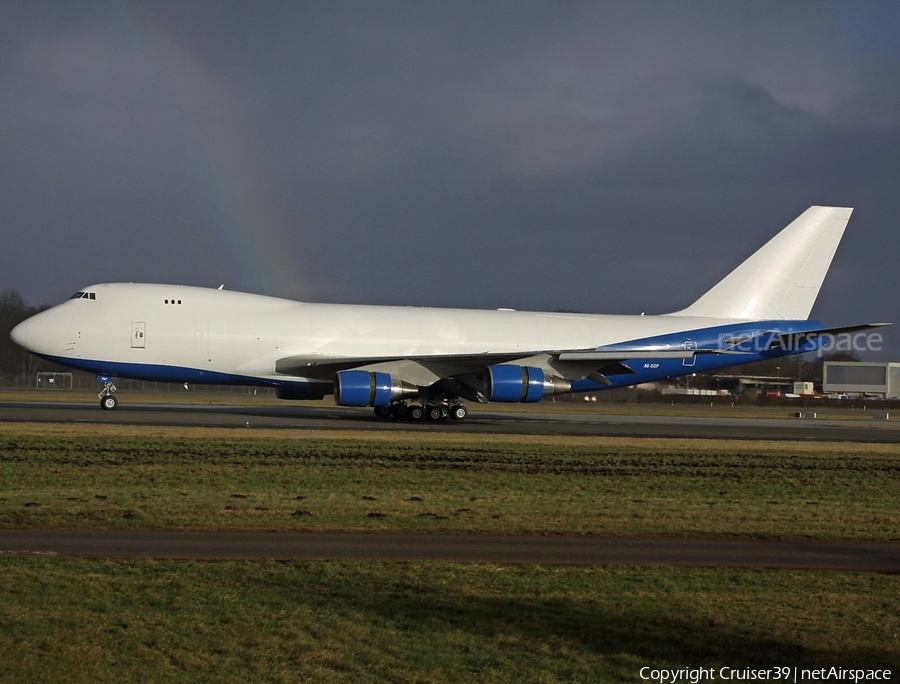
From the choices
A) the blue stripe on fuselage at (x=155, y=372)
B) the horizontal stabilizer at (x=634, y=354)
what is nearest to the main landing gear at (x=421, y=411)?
the horizontal stabilizer at (x=634, y=354)

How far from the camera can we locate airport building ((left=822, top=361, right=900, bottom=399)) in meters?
96.7

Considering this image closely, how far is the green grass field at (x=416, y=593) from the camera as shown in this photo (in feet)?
22.0

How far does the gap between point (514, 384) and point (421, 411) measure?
3.86 m

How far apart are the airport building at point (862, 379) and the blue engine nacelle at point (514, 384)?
75.3m

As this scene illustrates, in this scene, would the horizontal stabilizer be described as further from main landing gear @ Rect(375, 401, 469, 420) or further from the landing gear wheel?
main landing gear @ Rect(375, 401, 469, 420)

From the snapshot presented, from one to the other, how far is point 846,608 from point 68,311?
2918cm

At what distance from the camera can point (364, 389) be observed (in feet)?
104

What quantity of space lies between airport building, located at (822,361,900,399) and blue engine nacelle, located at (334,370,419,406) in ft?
259

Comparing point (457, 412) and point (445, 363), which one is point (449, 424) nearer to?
point (457, 412)

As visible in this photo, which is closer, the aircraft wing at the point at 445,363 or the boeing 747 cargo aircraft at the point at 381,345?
the boeing 747 cargo aircraft at the point at 381,345

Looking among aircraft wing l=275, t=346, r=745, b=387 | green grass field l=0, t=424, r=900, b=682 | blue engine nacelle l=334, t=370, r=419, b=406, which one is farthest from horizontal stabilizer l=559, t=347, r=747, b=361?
green grass field l=0, t=424, r=900, b=682

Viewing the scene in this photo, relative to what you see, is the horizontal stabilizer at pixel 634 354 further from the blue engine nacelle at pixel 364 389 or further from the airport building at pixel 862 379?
the airport building at pixel 862 379

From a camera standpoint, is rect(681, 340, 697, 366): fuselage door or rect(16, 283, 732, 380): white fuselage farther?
rect(681, 340, 697, 366): fuselage door

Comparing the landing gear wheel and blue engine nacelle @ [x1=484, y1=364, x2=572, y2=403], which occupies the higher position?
blue engine nacelle @ [x1=484, y1=364, x2=572, y2=403]
